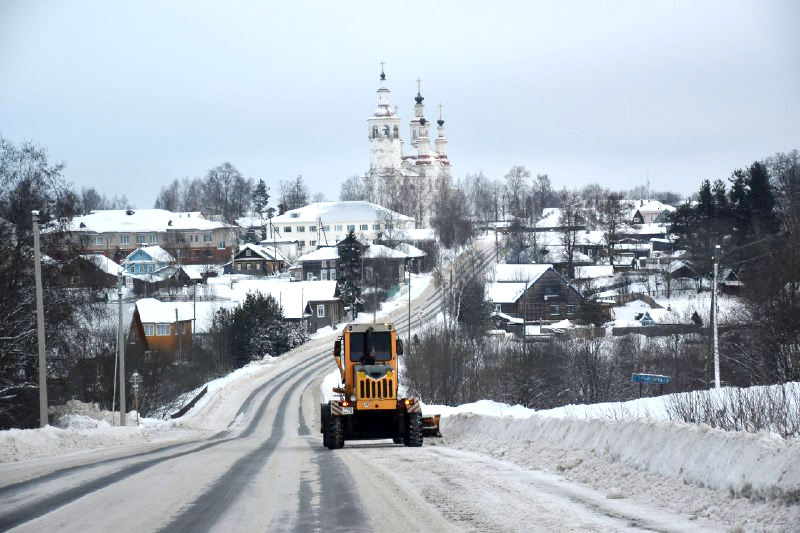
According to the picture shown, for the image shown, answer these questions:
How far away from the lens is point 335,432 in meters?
24.6

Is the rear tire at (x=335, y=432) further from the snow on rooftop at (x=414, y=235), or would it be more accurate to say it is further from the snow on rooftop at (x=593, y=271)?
the snow on rooftop at (x=414, y=235)

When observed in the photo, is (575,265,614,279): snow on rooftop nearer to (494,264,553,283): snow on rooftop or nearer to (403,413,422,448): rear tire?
(494,264,553,283): snow on rooftop

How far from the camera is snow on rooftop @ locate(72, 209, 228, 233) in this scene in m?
152

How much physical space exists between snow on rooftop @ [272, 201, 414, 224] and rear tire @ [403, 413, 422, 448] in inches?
4960

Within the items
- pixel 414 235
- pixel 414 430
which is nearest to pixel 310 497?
pixel 414 430

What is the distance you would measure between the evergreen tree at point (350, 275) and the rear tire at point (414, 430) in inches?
3129

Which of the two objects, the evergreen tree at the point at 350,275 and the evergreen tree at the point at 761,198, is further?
the evergreen tree at the point at 350,275

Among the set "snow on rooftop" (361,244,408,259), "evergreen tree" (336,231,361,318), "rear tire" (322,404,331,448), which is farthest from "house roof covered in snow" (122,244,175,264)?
"rear tire" (322,404,331,448)

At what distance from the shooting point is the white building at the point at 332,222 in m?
152

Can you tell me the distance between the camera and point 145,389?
6162cm

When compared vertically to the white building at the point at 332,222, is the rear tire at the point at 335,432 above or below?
below

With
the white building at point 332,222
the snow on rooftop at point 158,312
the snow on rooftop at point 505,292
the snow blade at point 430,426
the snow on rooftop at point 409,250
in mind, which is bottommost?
the snow blade at point 430,426

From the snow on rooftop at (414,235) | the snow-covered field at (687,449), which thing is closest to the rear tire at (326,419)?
the snow-covered field at (687,449)

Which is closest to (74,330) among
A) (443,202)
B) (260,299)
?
(260,299)
